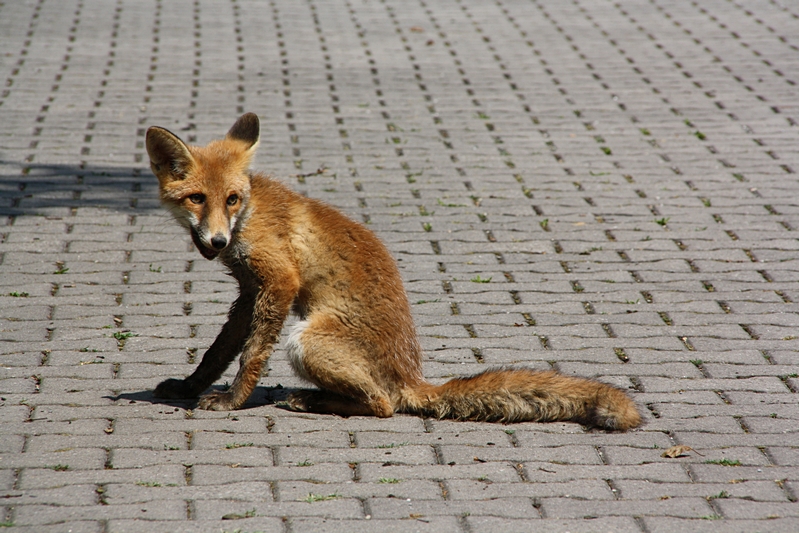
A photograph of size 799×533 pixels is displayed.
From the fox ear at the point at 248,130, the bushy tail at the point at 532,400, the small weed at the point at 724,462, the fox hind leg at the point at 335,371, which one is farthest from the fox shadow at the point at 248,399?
the small weed at the point at 724,462

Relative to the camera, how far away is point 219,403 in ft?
16.1

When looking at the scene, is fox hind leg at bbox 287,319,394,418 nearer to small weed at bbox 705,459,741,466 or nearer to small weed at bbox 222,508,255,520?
small weed at bbox 222,508,255,520

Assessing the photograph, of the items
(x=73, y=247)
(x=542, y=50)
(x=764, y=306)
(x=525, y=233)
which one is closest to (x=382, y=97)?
(x=542, y=50)

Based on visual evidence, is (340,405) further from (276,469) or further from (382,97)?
(382,97)

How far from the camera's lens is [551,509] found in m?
3.91

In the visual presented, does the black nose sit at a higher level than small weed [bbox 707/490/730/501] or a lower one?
lower

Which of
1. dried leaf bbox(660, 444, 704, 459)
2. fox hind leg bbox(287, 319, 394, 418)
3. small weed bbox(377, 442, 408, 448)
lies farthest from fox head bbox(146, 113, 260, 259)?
dried leaf bbox(660, 444, 704, 459)

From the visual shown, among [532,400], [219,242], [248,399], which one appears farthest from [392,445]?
[219,242]

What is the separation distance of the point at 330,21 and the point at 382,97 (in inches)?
154

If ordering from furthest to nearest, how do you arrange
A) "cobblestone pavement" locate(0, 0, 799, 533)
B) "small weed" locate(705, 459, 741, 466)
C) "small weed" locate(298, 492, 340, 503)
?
"small weed" locate(705, 459, 741, 466), "cobblestone pavement" locate(0, 0, 799, 533), "small weed" locate(298, 492, 340, 503)

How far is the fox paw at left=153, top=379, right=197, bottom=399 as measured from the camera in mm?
5039

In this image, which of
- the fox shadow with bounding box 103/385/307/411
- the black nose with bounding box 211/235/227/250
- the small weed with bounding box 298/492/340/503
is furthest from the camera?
the fox shadow with bounding box 103/385/307/411

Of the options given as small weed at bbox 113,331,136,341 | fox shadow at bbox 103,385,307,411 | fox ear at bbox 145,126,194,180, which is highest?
fox ear at bbox 145,126,194,180

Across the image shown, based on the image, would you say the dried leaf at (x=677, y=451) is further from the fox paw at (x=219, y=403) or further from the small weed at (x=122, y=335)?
the small weed at (x=122, y=335)
